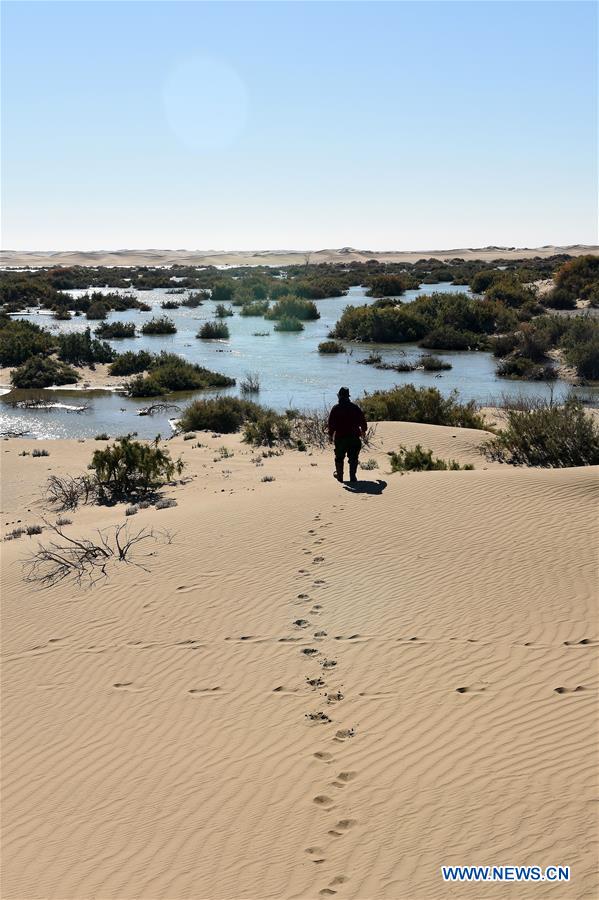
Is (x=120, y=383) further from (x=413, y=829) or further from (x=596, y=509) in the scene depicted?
(x=413, y=829)

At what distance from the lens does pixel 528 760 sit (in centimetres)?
537

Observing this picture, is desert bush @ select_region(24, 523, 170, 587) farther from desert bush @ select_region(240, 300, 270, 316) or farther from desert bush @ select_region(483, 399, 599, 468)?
desert bush @ select_region(240, 300, 270, 316)

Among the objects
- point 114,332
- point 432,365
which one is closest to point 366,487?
point 432,365

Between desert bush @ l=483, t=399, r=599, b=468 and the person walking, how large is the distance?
13.2 ft

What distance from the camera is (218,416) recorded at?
2080 cm

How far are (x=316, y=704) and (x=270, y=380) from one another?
21.3 m

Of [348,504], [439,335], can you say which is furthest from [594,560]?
[439,335]

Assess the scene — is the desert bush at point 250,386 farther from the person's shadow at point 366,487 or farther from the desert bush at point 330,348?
the person's shadow at point 366,487

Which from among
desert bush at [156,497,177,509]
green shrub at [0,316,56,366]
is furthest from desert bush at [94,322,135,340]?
desert bush at [156,497,177,509]

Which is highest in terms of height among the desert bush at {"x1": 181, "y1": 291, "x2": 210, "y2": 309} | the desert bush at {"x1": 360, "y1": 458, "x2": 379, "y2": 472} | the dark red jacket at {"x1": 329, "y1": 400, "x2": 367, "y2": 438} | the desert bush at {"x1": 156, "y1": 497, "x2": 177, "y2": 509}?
the desert bush at {"x1": 181, "y1": 291, "x2": 210, "y2": 309}

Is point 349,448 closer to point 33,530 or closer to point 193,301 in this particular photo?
point 33,530

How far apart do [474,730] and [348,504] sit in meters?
6.24

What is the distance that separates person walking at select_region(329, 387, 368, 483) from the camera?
43.0 ft

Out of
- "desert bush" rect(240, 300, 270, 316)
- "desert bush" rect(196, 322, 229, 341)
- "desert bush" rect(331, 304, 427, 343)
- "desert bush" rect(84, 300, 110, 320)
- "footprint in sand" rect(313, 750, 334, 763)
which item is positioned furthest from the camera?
"desert bush" rect(240, 300, 270, 316)
